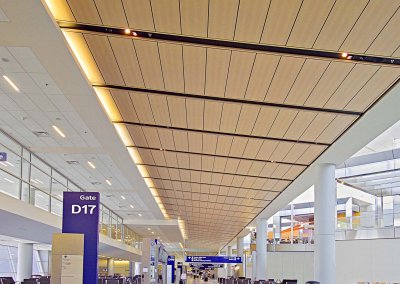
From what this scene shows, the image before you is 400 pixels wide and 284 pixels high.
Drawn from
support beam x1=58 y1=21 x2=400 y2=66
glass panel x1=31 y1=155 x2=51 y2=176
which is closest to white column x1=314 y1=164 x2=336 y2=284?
support beam x1=58 y1=21 x2=400 y2=66

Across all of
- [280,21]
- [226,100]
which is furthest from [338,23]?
[226,100]

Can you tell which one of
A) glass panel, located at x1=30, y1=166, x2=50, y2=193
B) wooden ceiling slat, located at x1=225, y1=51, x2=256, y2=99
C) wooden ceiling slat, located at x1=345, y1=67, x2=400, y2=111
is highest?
wooden ceiling slat, located at x1=225, y1=51, x2=256, y2=99

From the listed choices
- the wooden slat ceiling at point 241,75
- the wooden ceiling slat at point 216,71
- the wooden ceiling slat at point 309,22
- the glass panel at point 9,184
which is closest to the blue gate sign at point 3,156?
the glass panel at point 9,184

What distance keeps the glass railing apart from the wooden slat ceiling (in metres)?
4.03

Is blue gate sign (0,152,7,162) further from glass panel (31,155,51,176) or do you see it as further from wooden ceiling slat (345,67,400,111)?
wooden ceiling slat (345,67,400,111)

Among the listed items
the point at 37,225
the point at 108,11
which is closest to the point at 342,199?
the point at 37,225

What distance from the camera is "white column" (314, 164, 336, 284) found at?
16172mm

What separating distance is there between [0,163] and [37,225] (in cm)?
369

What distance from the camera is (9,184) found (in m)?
17.1

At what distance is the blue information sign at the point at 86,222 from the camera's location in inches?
428

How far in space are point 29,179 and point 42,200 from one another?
4.92ft

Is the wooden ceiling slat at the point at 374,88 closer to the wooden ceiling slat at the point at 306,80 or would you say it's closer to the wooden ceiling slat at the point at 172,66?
the wooden ceiling slat at the point at 306,80

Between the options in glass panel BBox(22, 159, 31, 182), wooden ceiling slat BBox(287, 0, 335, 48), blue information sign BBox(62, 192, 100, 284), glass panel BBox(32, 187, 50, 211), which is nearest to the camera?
wooden ceiling slat BBox(287, 0, 335, 48)

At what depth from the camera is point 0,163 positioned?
17.1 metres
